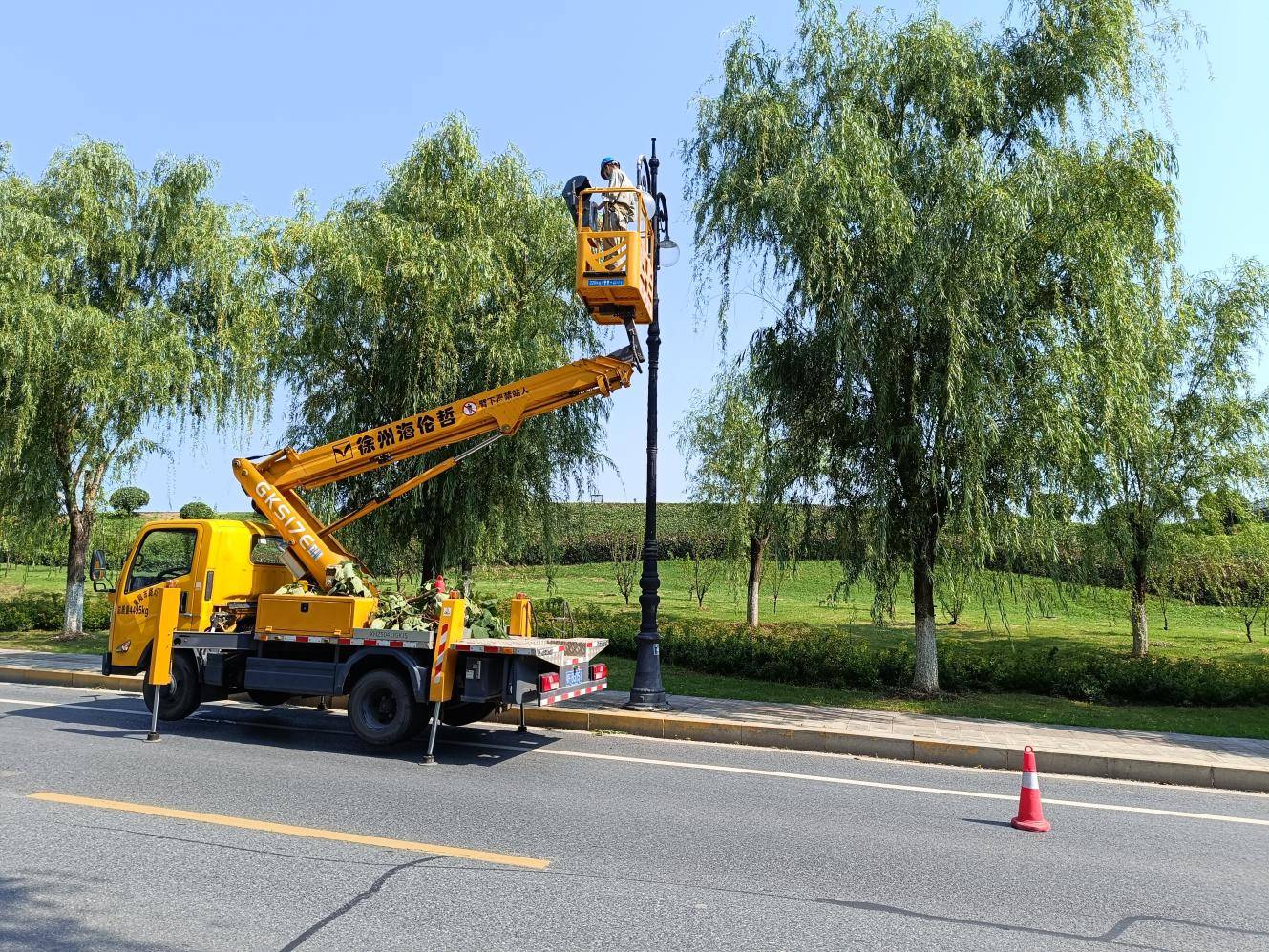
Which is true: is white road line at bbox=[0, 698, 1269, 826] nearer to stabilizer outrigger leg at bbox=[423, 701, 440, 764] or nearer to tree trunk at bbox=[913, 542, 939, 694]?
stabilizer outrigger leg at bbox=[423, 701, 440, 764]

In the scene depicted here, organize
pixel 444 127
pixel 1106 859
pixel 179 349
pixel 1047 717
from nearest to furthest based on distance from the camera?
pixel 1106 859 < pixel 1047 717 < pixel 444 127 < pixel 179 349

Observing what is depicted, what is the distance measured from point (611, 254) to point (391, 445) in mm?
3740

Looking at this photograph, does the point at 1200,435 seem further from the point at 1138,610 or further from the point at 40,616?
the point at 40,616

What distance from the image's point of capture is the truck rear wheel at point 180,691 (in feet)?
34.2

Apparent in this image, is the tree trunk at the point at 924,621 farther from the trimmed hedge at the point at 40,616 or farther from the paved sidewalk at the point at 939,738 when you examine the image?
the trimmed hedge at the point at 40,616

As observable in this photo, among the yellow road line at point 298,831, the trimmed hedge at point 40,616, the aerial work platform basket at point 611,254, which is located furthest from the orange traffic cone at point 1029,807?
the trimmed hedge at point 40,616

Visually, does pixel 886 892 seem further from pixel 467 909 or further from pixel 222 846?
pixel 222 846

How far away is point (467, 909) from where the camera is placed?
4.73 m

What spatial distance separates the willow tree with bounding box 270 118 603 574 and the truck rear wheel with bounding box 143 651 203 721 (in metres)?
5.70

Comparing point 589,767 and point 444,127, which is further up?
point 444,127

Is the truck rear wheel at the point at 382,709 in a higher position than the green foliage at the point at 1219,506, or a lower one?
lower

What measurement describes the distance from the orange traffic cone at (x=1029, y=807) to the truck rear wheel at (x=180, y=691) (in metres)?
8.62

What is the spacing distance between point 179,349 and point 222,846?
1479 centimetres

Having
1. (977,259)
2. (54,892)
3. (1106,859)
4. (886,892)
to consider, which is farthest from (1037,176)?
(54,892)
